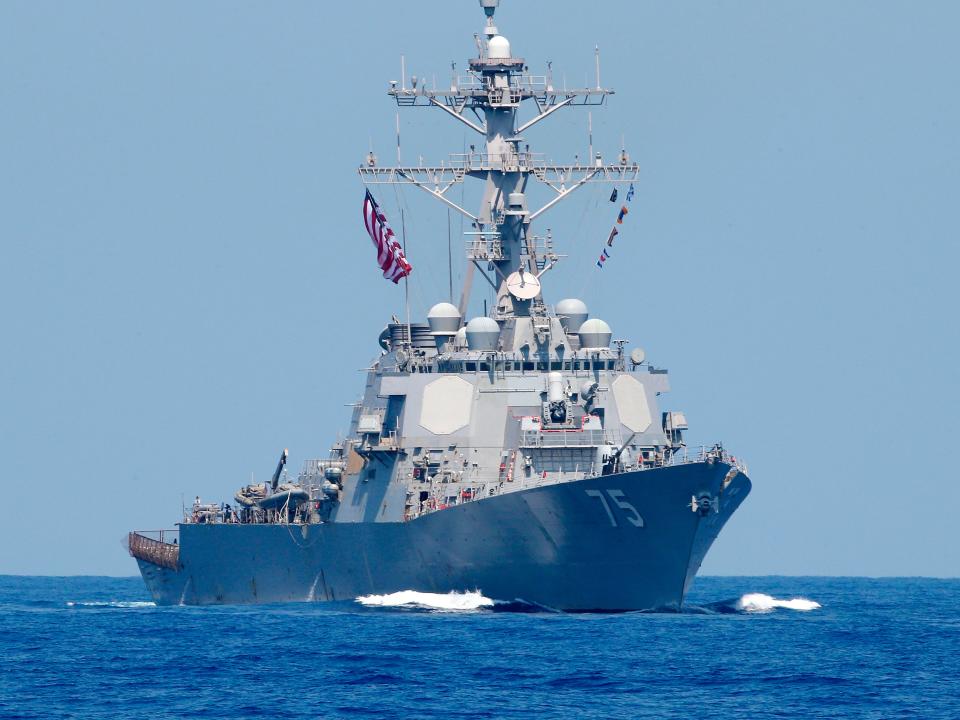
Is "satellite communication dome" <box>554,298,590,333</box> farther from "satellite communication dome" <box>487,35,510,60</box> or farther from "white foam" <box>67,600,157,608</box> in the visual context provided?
"white foam" <box>67,600,157,608</box>

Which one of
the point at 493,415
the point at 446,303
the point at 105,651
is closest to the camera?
the point at 105,651

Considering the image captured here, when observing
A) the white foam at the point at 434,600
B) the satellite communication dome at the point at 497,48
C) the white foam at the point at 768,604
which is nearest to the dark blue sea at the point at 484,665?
the white foam at the point at 434,600

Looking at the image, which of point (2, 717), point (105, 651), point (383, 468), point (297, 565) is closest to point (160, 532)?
point (297, 565)

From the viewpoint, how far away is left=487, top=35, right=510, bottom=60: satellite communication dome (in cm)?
4712

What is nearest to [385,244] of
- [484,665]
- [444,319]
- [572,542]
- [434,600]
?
[444,319]

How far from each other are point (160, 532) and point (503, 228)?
18625 mm

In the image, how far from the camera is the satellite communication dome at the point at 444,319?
4641cm

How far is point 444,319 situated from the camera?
152 feet

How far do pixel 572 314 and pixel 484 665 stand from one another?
1466cm

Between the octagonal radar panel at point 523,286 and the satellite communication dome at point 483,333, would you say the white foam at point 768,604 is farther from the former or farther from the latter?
the octagonal radar panel at point 523,286

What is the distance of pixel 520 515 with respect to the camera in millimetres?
39750

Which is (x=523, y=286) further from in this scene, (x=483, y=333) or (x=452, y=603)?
(x=452, y=603)

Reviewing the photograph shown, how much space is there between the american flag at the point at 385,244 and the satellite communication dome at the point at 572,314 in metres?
3.60

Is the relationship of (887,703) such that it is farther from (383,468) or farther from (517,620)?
(383,468)
